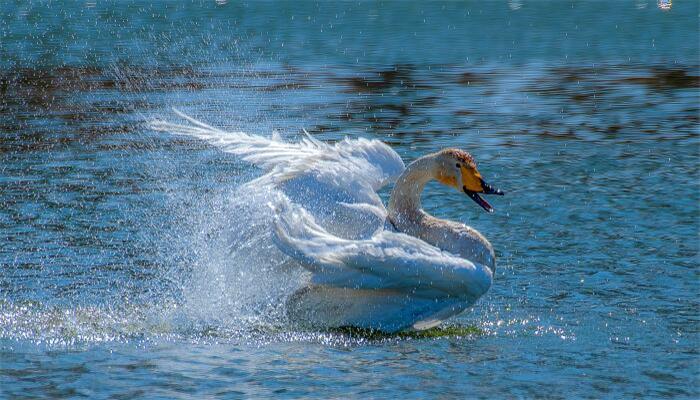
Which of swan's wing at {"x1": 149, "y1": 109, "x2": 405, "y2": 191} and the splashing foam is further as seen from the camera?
swan's wing at {"x1": 149, "y1": 109, "x2": 405, "y2": 191}

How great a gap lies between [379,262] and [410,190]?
1.09 m

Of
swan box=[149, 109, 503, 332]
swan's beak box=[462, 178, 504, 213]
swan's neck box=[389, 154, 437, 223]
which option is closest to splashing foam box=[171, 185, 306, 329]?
swan box=[149, 109, 503, 332]

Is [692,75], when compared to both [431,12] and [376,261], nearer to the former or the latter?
[431,12]

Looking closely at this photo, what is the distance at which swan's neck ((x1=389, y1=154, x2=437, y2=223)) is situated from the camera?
7672mm

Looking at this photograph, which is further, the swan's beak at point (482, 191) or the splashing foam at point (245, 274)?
the swan's beak at point (482, 191)

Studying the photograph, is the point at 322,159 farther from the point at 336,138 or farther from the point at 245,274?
the point at 336,138

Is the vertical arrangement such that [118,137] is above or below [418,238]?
above

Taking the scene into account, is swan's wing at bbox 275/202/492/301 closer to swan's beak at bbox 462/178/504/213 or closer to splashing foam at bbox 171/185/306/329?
splashing foam at bbox 171/185/306/329

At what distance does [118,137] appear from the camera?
12836 mm

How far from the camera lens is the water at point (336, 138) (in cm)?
650

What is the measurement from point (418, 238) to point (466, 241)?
29 centimetres

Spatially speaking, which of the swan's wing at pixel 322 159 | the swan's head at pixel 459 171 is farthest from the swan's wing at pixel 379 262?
the swan's head at pixel 459 171

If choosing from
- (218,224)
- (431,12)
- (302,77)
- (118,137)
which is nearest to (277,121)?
(118,137)

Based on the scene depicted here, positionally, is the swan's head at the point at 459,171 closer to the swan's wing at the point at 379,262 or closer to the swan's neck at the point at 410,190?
the swan's neck at the point at 410,190
